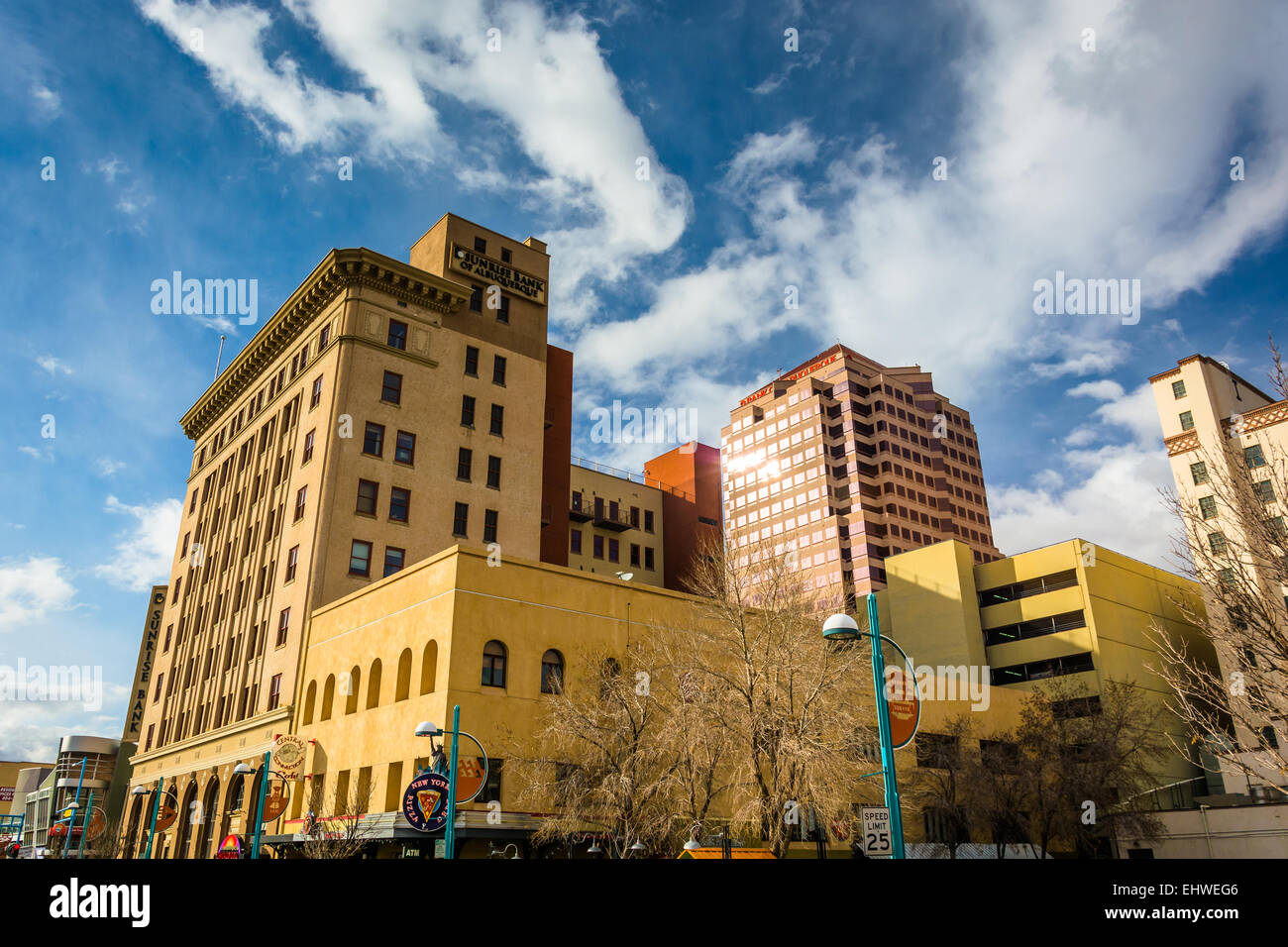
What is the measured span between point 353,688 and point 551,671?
9.98 metres

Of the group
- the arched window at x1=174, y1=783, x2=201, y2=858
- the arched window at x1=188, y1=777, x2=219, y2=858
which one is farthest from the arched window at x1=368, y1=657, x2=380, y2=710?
the arched window at x1=174, y1=783, x2=201, y2=858

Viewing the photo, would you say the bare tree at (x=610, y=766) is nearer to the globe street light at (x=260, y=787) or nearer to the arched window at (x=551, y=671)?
the arched window at (x=551, y=671)

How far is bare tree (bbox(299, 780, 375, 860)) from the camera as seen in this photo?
28.8m

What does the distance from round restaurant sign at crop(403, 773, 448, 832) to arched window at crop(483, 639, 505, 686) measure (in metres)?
5.75

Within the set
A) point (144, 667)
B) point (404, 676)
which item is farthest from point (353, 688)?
point (144, 667)

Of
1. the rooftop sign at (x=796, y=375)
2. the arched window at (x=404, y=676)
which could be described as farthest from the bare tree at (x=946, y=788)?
the rooftop sign at (x=796, y=375)

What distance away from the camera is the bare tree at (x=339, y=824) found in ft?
94.4

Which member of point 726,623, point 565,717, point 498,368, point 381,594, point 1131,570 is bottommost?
point 565,717

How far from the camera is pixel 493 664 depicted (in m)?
33.0

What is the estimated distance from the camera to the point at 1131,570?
63312 mm

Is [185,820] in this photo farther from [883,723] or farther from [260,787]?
[883,723]

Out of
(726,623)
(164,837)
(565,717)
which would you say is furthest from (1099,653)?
(164,837)
